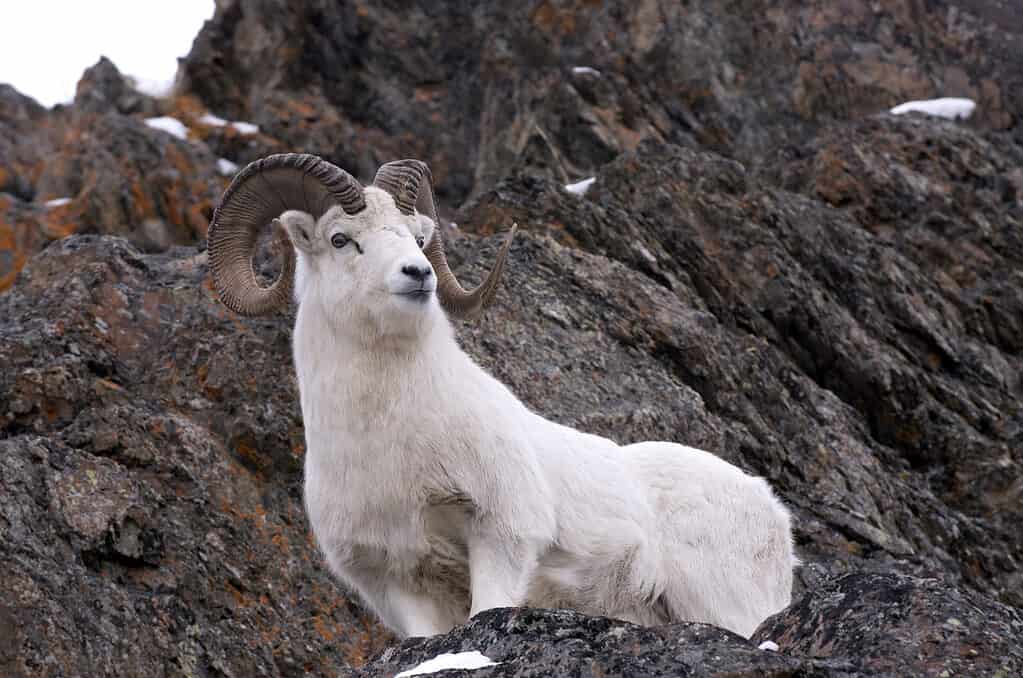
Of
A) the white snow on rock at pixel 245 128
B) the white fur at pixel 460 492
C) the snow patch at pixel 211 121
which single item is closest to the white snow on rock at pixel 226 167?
the white snow on rock at pixel 245 128

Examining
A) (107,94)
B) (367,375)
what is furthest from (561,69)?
(367,375)

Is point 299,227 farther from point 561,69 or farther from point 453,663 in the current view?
A: point 561,69

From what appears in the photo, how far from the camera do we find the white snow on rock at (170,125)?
39812 mm

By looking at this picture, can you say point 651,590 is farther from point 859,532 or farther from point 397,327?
point 859,532

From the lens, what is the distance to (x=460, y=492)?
7625 millimetres

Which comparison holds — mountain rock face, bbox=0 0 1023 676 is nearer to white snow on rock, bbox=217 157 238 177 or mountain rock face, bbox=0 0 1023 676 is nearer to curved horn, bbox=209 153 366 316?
curved horn, bbox=209 153 366 316

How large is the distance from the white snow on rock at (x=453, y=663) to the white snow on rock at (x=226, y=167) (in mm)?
31202

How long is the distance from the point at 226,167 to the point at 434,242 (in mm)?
29025

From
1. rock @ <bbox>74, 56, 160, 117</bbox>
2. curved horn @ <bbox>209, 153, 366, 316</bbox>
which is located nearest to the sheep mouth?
curved horn @ <bbox>209, 153, 366, 316</bbox>

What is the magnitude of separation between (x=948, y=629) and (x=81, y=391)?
8.30m

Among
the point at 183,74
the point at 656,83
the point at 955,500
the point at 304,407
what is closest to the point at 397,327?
the point at 304,407

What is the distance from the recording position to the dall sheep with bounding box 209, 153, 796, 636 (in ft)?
25.1

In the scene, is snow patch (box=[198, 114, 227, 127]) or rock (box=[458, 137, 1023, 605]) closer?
rock (box=[458, 137, 1023, 605])

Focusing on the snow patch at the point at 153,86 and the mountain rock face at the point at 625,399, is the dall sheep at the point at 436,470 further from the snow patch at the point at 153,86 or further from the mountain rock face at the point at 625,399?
the snow patch at the point at 153,86
